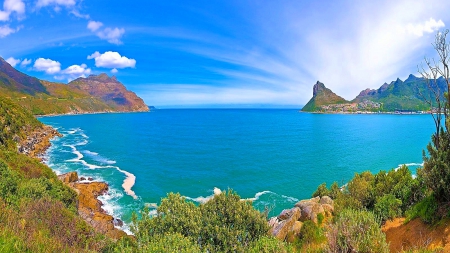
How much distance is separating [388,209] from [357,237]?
12.4m

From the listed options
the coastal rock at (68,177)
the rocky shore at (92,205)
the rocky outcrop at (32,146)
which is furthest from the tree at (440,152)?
the rocky outcrop at (32,146)

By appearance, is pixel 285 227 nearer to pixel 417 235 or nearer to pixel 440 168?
pixel 417 235

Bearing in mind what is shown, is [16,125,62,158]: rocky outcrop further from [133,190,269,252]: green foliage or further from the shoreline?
[133,190,269,252]: green foliage

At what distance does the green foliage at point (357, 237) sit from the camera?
8227 millimetres

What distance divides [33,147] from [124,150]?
84.6ft

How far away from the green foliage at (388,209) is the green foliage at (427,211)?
218 centimetres

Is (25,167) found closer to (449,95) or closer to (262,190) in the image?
(262,190)

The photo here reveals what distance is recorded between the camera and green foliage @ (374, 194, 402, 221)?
57.8 ft

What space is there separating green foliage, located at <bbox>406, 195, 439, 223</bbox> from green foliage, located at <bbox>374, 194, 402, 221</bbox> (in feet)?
7.17

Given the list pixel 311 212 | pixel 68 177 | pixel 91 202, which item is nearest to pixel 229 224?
pixel 311 212

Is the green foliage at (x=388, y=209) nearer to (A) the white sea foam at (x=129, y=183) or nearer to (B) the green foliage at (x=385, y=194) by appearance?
(B) the green foliage at (x=385, y=194)

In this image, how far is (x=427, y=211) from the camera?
14008 millimetres

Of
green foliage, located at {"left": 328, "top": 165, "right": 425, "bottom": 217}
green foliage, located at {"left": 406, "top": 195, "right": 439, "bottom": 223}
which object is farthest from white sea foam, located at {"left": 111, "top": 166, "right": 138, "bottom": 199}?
green foliage, located at {"left": 406, "top": 195, "right": 439, "bottom": 223}

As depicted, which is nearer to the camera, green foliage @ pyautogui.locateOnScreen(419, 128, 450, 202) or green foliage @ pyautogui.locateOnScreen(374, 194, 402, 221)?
green foliage @ pyautogui.locateOnScreen(419, 128, 450, 202)
